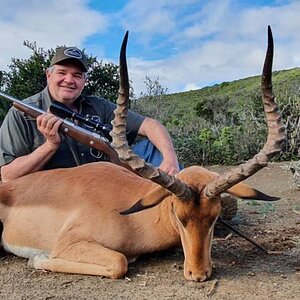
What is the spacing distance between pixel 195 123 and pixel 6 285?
42.6 feet

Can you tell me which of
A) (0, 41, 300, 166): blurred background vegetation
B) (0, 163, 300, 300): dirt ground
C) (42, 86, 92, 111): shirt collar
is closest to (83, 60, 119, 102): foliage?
(0, 41, 300, 166): blurred background vegetation

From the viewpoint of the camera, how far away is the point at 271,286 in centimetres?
402

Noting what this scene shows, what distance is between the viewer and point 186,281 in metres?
4.12

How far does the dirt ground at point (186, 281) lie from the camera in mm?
3914

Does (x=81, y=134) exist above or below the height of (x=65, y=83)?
below

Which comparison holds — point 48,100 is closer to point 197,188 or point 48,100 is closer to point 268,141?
point 197,188

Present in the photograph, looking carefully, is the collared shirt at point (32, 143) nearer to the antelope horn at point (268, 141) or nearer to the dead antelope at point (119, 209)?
the dead antelope at point (119, 209)

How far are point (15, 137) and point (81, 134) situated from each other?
769 millimetres

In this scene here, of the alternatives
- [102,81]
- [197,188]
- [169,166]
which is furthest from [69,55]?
[102,81]

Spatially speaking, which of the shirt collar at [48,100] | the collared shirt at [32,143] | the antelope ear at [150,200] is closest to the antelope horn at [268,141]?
the antelope ear at [150,200]

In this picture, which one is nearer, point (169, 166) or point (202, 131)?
point (169, 166)

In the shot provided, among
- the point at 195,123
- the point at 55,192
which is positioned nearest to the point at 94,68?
the point at 195,123

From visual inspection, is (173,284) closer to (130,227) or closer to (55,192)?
(130,227)

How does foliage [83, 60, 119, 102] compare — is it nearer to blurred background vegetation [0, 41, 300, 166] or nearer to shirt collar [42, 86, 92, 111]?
blurred background vegetation [0, 41, 300, 166]
